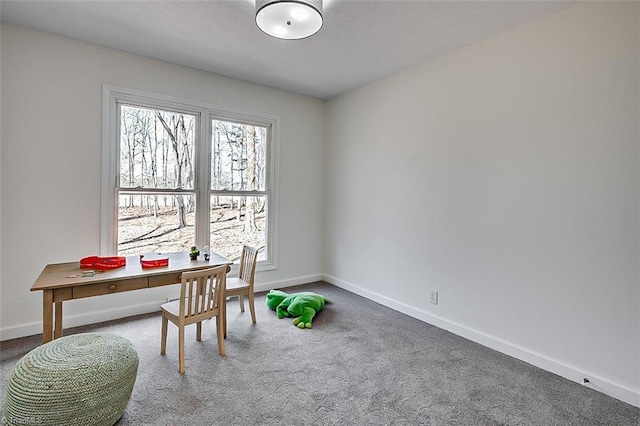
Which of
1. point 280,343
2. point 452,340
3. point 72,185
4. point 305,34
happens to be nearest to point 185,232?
point 72,185

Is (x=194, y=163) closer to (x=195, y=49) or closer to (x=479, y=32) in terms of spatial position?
Result: (x=195, y=49)

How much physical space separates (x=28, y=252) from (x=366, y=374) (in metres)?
2.98

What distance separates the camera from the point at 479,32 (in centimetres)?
265

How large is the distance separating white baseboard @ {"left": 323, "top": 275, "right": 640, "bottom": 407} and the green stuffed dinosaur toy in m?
0.86

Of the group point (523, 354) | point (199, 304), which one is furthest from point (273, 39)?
point (523, 354)

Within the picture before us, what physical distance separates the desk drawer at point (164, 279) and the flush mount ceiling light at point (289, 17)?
6.34 ft

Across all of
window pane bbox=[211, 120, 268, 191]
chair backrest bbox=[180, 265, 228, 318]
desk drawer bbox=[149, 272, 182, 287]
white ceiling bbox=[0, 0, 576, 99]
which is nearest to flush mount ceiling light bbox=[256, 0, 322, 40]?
white ceiling bbox=[0, 0, 576, 99]

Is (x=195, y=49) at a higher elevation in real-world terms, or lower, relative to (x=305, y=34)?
higher

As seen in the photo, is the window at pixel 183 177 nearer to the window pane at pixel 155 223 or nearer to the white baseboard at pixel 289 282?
the window pane at pixel 155 223

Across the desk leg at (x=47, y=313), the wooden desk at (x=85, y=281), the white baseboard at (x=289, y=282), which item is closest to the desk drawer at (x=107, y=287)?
the wooden desk at (x=85, y=281)

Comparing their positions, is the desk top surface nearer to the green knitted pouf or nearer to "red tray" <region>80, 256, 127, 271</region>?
"red tray" <region>80, 256, 127, 271</region>

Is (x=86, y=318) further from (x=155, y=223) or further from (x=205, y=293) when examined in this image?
(x=205, y=293)

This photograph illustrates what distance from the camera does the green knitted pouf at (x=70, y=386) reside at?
152 centimetres

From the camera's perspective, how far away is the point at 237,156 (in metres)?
4.02
